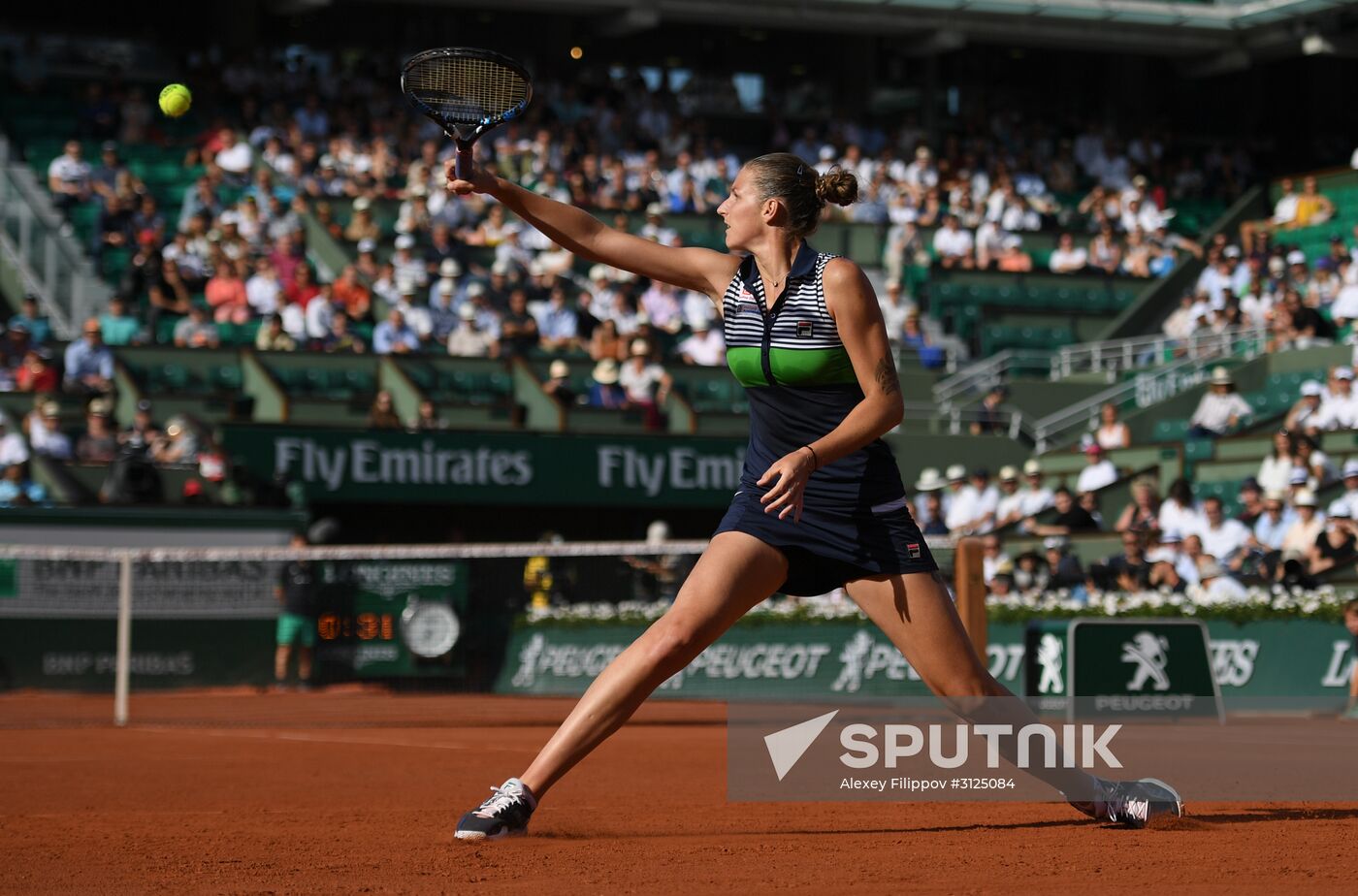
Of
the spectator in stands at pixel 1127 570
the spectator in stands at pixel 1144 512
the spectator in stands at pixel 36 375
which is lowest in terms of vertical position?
the spectator in stands at pixel 1127 570

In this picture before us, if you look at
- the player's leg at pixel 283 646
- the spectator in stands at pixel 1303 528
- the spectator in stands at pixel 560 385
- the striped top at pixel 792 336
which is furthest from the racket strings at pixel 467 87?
the spectator in stands at pixel 560 385

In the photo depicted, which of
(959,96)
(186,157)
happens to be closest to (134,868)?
(186,157)

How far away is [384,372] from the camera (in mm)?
21734

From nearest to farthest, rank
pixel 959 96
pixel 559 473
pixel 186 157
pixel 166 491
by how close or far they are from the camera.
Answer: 1. pixel 166 491
2. pixel 559 473
3. pixel 186 157
4. pixel 959 96

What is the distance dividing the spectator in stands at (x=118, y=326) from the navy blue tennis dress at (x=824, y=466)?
17009 mm

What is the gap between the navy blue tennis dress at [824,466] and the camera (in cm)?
597

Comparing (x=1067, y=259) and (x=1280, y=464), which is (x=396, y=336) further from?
(x=1067, y=259)

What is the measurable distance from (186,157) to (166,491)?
910cm

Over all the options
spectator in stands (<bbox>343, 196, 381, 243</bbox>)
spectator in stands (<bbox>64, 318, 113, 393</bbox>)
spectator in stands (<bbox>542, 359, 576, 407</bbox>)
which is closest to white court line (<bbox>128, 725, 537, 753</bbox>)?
spectator in stands (<bbox>64, 318, 113, 393</bbox>)

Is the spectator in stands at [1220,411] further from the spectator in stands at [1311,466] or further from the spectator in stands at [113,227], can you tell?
the spectator in stands at [113,227]

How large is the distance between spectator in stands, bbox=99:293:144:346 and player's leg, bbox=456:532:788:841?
16.9 meters

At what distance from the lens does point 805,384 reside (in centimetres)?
600

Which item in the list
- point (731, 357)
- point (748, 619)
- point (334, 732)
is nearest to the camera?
point (731, 357)

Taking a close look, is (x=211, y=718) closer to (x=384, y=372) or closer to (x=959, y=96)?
(x=384, y=372)
